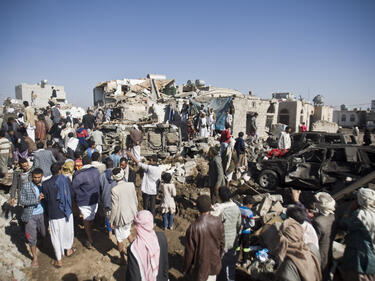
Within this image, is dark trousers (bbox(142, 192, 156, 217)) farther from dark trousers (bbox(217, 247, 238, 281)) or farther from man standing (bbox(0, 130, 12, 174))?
man standing (bbox(0, 130, 12, 174))

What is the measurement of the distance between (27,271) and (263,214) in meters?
4.80

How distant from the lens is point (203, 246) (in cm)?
270

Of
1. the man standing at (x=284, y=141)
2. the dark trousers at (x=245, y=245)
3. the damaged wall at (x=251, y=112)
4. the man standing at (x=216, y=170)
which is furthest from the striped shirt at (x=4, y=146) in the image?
the damaged wall at (x=251, y=112)

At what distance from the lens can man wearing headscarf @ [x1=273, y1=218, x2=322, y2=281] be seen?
2.24 meters

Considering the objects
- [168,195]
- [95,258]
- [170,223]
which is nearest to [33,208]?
[95,258]

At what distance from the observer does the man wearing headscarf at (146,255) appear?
2332 millimetres

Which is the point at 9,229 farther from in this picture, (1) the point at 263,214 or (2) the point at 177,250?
(1) the point at 263,214

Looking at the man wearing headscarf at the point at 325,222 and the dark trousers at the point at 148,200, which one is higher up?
the man wearing headscarf at the point at 325,222

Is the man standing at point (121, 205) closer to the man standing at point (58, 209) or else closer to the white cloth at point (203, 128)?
the man standing at point (58, 209)


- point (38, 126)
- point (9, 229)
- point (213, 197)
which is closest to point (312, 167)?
point (213, 197)

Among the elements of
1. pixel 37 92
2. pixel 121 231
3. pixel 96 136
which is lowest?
pixel 121 231

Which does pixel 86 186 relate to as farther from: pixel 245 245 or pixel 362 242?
pixel 362 242

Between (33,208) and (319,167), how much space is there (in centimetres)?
729

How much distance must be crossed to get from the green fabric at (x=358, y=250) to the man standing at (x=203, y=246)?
5.41 ft
